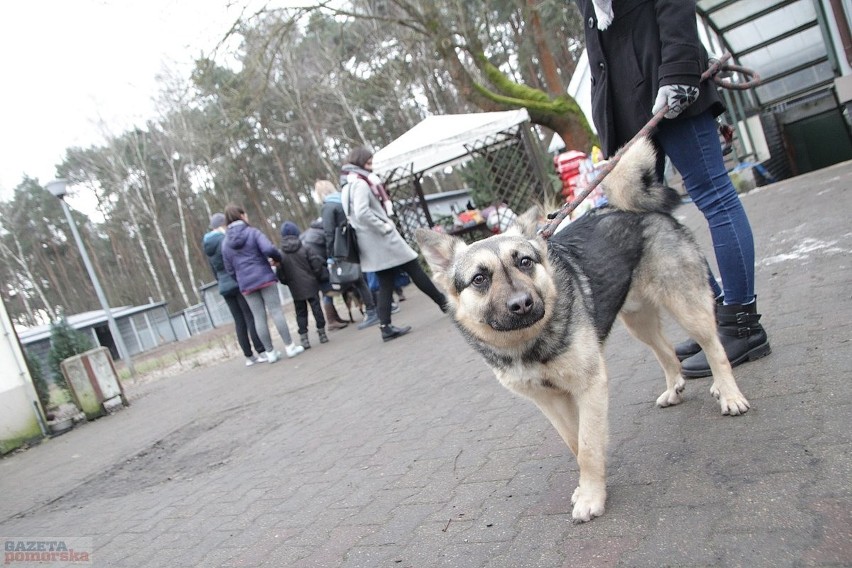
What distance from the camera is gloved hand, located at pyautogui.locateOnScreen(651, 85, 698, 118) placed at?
140 inches

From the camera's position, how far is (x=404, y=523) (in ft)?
11.3

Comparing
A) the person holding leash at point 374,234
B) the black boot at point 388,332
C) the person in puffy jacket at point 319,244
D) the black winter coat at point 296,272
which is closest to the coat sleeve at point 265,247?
the black winter coat at point 296,272

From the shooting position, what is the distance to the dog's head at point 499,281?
3002mm

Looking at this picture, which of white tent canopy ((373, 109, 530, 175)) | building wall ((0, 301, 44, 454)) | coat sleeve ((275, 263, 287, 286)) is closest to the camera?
building wall ((0, 301, 44, 454))

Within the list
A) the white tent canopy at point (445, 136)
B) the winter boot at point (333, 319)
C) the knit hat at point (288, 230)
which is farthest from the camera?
the white tent canopy at point (445, 136)

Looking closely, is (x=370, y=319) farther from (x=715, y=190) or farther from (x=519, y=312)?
(x=519, y=312)

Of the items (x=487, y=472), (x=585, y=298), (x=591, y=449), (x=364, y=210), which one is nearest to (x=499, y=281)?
(x=585, y=298)

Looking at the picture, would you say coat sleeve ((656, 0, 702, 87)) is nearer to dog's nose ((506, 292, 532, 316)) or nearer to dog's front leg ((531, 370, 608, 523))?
dog's nose ((506, 292, 532, 316))

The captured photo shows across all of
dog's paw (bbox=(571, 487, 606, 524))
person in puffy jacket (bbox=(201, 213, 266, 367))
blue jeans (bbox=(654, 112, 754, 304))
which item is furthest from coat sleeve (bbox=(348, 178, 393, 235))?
dog's paw (bbox=(571, 487, 606, 524))

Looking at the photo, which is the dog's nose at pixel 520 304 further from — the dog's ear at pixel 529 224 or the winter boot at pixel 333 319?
the winter boot at pixel 333 319

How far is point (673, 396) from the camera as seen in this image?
3.83 meters

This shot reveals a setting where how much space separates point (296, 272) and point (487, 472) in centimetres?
880

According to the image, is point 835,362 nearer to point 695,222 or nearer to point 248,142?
point 695,222

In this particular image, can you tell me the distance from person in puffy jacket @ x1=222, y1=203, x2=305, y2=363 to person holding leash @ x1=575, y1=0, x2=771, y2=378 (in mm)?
7448
